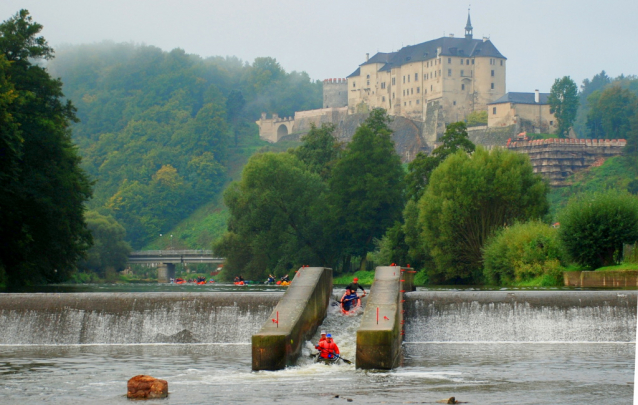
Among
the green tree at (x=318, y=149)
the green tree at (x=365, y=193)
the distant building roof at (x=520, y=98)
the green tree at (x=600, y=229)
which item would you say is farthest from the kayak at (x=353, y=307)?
the distant building roof at (x=520, y=98)

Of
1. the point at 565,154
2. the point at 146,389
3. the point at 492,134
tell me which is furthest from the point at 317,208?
the point at 492,134

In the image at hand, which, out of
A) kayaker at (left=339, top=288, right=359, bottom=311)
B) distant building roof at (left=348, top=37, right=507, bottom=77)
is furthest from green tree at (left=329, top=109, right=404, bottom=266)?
distant building roof at (left=348, top=37, right=507, bottom=77)

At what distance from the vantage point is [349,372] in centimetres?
2261

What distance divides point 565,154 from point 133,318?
113 metres

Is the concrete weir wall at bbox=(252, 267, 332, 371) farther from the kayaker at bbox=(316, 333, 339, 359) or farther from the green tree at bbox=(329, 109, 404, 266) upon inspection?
the green tree at bbox=(329, 109, 404, 266)

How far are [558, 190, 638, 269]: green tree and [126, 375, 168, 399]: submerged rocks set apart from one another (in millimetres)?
26195

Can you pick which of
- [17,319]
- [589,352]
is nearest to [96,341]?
[17,319]

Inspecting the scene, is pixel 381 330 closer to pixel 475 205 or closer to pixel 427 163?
pixel 475 205

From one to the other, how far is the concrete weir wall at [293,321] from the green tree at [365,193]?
42.7m

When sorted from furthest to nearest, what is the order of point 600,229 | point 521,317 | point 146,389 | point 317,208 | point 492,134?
point 492,134 → point 317,208 → point 600,229 → point 521,317 → point 146,389

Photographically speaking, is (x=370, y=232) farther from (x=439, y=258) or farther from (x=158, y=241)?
(x=158, y=241)

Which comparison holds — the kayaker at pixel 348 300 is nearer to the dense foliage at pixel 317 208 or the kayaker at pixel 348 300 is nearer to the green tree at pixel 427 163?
the green tree at pixel 427 163

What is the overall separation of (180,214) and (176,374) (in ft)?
503

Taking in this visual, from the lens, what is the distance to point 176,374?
22.5 m
